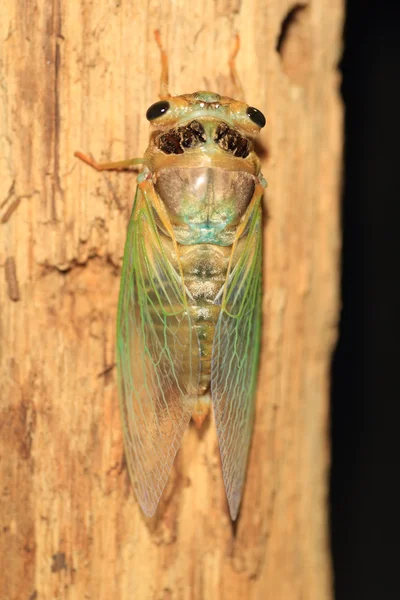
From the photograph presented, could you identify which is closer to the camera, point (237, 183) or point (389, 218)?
point (237, 183)

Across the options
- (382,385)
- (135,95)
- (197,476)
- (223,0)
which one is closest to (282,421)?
(197,476)

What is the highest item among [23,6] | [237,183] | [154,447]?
[23,6]

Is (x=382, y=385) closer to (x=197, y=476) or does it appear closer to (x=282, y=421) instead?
(x=282, y=421)

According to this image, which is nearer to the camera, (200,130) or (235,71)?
(200,130)

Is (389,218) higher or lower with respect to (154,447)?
higher

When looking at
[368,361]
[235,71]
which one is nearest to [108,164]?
[235,71]

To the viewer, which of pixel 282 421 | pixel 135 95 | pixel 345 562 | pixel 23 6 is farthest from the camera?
pixel 345 562

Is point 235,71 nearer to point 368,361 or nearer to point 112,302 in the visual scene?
point 112,302
